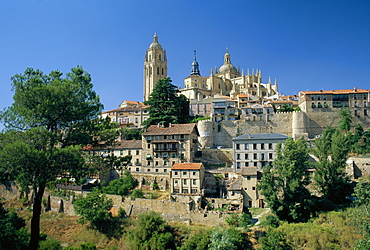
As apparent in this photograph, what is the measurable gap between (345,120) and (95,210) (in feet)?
144

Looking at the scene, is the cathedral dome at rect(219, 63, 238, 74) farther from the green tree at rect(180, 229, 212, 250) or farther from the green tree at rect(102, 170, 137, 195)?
the green tree at rect(180, 229, 212, 250)

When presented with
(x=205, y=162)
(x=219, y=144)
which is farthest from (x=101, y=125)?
(x=219, y=144)

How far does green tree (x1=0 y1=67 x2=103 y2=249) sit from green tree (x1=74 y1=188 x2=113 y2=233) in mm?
15686

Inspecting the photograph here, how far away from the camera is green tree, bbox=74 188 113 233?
30312 millimetres

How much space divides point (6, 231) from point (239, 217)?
18.7 m

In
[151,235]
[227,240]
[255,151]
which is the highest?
→ [255,151]

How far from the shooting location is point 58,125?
16.5 m

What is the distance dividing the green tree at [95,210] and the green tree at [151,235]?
4.17 m

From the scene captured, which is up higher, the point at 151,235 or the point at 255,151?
the point at 255,151

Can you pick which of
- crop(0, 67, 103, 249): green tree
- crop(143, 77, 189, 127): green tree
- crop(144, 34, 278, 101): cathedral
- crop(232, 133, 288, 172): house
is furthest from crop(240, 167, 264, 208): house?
crop(144, 34, 278, 101): cathedral

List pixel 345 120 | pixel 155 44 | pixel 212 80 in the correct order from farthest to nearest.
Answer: pixel 155 44 < pixel 212 80 < pixel 345 120

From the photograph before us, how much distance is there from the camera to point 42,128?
601 inches

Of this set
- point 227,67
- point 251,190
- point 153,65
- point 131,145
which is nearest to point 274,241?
point 251,190

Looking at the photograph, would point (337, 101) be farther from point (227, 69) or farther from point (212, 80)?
point (227, 69)
